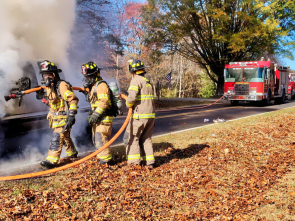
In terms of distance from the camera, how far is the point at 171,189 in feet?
13.2

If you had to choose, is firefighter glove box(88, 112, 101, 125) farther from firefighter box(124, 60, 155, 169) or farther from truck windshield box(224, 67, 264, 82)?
truck windshield box(224, 67, 264, 82)

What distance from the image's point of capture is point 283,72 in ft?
72.8

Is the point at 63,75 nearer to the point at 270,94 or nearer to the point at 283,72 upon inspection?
the point at 270,94

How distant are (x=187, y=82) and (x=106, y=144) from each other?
33.4 meters

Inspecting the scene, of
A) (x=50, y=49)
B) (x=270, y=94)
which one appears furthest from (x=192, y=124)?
(x=270, y=94)

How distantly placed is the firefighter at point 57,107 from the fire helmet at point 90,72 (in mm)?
329

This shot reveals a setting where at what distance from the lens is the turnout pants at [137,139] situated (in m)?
4.68

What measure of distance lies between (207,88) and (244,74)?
59.9ft

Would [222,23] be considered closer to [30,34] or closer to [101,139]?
[30,34]

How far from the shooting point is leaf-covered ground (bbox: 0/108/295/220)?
3.29m

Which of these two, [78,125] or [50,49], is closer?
[78,125]

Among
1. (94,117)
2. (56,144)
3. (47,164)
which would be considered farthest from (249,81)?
(47,164)

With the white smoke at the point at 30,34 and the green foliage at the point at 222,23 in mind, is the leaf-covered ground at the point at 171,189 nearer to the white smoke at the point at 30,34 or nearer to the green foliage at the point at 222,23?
the white smoke at the point at 30,34

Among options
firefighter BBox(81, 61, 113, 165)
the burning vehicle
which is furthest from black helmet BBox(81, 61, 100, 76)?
the burning vehicle
